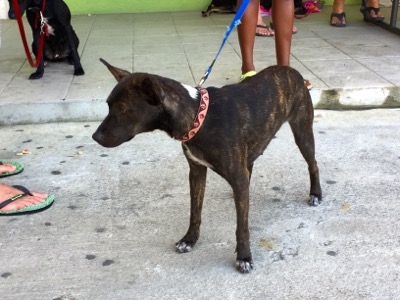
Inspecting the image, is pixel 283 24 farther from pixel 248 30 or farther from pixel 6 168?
pixel 6 168

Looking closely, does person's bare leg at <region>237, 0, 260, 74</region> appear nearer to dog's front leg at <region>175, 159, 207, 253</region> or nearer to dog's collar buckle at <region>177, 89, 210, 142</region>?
dog's front leg at <region>175, 159, 207, 253</region>

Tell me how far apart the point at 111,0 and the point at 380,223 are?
6609 mm

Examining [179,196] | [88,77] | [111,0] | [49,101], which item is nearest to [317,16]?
[111,0]

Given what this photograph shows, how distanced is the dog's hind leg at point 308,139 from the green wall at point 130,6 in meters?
5.87

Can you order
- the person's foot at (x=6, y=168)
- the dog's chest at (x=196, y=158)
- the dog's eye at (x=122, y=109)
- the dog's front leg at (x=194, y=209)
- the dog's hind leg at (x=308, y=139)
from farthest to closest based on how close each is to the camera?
the person's foot at (x=6, y=168) < the dog's hind leg at (x=308, y=139) < the dog's front leg at (x=194, y=209) < the dog's chest at (x=196, y=158) < the dog's eye at (x=122, y=109)

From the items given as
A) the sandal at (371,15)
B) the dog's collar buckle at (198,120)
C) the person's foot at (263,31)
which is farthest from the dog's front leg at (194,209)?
the sandal at (371,15)

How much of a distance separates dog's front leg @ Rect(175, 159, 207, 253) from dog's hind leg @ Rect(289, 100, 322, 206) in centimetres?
70

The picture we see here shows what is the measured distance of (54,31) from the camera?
19.6ft

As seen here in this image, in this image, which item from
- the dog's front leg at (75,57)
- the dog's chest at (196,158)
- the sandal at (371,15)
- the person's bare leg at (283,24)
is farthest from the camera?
the sandal at (371,15)

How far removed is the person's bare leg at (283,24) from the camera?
4.86 meters

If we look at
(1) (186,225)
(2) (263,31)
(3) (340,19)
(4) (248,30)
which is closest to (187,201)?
(1) (186,225)

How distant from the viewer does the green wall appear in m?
8.65

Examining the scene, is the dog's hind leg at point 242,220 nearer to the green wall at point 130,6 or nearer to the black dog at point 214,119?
the black dog at point 214,119

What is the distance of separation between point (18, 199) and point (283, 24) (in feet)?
9.15
